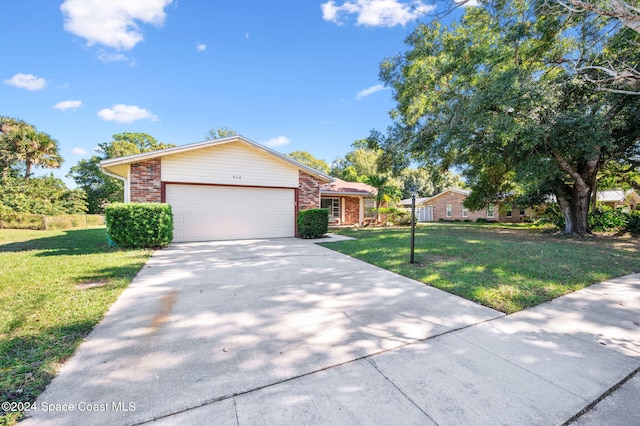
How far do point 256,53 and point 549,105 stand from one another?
11.9 m

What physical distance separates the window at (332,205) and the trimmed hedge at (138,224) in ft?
39.1

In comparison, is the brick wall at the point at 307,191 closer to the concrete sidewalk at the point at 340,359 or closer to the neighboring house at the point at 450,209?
the concrete sidewalk at the point at 340,359

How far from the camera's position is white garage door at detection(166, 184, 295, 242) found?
9.95 m

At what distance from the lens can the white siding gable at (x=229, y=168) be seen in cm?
980

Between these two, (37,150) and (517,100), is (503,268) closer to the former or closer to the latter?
(517,100)

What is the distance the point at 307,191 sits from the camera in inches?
478

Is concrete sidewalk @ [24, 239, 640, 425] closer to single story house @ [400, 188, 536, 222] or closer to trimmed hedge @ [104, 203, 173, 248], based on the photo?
trimmed hedge @ [104, 203, 173, 248]

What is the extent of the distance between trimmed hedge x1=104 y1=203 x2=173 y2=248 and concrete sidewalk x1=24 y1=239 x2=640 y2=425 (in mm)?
4326

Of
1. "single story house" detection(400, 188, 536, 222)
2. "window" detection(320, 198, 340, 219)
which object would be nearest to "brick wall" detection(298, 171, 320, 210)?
"window" detection(320, 198, 340, 219)

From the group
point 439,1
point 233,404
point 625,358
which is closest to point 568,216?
point 439,1

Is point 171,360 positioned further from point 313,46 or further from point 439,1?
point 313,46

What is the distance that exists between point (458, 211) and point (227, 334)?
3277 centimetres

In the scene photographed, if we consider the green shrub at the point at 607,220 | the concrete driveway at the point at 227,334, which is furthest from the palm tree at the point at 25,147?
the green shrub at the point at 607,220

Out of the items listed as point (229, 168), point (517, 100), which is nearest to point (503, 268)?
point (517, 100)
